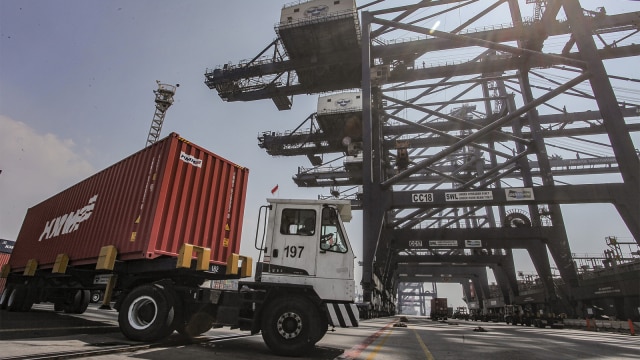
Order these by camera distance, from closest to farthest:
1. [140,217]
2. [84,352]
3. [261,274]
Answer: [84,352], [261,274], [140,217]

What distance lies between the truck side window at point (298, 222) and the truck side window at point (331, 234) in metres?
0.23

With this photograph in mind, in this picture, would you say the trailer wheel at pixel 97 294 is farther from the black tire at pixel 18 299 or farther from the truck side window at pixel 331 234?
the truck side window at pixel 331 234

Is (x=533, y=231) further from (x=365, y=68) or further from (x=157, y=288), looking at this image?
(x=157, y=288)

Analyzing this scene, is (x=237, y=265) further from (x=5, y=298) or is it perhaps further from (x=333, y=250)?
(x=5, y=298)

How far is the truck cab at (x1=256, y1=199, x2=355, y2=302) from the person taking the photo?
676 cm

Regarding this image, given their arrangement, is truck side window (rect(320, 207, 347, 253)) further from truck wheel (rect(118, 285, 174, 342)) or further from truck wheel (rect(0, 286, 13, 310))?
truck wheel (rect(0, 286, 13, 310))

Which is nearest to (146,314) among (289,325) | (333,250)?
(289,325)

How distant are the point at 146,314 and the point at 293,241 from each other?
3.49m

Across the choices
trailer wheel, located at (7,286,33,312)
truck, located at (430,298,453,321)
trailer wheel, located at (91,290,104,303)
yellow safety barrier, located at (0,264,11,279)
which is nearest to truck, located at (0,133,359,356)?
trailer wheel, located at (91,290,104,303)

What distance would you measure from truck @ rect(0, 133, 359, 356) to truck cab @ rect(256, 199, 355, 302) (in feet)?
0.07

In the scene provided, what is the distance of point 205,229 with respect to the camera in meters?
8.40

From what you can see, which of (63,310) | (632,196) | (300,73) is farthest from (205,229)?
(300,73)

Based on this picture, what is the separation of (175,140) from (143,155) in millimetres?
1331

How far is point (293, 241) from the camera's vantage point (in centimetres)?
703
